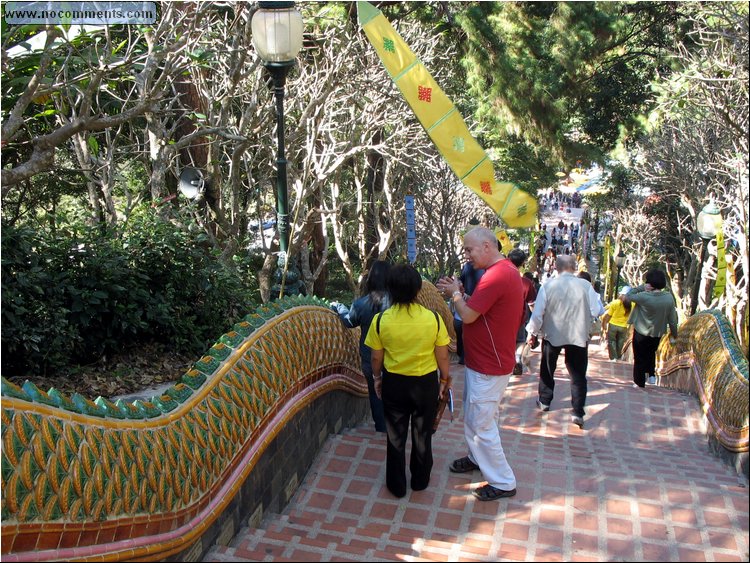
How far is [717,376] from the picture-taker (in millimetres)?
5902

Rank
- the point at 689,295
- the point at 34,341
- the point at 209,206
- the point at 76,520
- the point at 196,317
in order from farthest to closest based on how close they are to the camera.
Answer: the point at 689,295 < the point at 209,206 < the point at 196,317 < the point at 34,341 < the point at 76,520

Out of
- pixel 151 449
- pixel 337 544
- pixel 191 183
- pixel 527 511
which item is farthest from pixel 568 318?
pixel 191 183

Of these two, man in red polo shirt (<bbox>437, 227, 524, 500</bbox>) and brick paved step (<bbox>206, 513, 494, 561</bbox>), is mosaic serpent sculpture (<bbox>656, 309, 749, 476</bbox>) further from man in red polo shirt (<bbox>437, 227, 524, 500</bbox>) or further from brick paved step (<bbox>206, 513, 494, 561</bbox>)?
brick paved step (<bbox>206, 513, 494, 561</bbox>)

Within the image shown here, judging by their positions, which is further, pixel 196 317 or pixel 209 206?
pixel 209 206

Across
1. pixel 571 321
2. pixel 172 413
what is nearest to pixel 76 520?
pixel 172 413

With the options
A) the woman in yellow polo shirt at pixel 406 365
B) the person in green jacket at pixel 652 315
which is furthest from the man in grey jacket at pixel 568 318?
the person in green jacket at pixel 652 315

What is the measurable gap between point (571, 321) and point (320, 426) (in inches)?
84.8

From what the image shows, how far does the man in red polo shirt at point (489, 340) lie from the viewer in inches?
164

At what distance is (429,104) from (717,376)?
3.40 m

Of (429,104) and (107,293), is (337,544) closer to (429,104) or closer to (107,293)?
(107,293)

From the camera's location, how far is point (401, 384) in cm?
409

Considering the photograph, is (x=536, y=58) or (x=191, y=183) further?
(x=536, y=58)

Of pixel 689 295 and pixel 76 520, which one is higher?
pixel 76 520

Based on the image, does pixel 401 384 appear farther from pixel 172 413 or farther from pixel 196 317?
pixel 196 317
